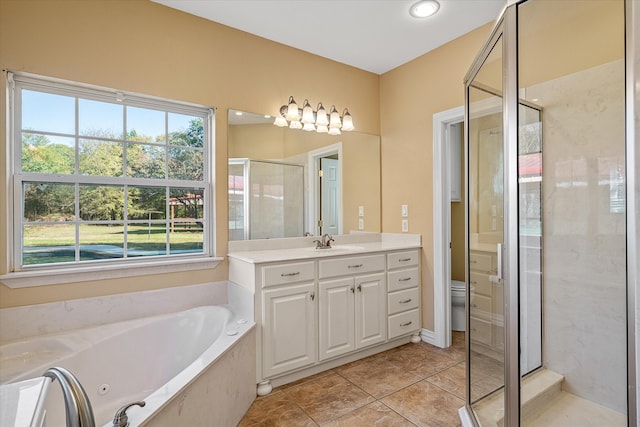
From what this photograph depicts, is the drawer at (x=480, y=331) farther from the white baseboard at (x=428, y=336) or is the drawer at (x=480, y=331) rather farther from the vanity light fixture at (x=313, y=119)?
the vanity light fixture at (x=313, y=119)

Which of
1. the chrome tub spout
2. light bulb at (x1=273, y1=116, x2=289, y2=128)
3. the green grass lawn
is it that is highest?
light bulb at (x1=273, y1=116, x2=289, y2=128)

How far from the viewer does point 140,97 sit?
2209 mm

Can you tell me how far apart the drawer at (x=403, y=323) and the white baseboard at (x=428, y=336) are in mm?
90

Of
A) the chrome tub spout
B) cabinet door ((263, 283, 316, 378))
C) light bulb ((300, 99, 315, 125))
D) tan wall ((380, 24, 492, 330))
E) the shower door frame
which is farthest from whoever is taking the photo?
light bulb ((300, 99, 315, 125))

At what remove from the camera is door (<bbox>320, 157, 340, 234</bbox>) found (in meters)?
3.01

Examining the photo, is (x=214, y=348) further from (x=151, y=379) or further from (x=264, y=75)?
(x=264, y=75)

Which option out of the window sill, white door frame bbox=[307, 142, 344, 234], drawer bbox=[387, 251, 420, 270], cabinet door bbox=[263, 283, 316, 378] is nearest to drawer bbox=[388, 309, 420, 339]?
drawer bbox=[387, 251, 420, 270]

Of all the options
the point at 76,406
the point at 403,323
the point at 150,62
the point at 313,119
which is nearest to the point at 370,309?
the point at 403,323

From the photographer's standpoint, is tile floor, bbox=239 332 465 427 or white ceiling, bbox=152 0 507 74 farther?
white ceiling, bbox=152 0 507 74

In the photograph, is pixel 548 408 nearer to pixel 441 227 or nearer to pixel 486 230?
pixel 486 230

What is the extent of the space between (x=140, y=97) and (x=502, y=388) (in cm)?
270

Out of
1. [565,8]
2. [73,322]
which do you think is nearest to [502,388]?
[565,8]

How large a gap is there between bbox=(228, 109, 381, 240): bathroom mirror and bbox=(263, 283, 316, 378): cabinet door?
0.68m

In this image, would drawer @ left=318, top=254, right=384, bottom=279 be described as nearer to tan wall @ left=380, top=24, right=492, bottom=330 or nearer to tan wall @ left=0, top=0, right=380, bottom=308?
tan wall @ left=380, top=24, right=492, bottom=330
